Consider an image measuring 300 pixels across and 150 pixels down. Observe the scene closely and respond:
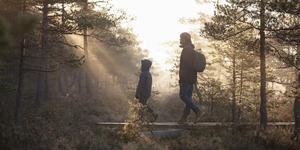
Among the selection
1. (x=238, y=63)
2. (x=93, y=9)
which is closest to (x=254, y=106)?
(x=238, y=63)

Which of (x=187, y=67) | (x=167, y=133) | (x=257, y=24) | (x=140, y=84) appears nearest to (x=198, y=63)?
(x=187, y=67)

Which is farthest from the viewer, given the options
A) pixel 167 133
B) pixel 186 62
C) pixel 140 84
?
pixel 140 84

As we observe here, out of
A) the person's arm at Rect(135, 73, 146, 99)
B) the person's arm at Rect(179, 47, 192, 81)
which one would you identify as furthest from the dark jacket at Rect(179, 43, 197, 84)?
the person's arm at Rect(135, 73, 146, 99)

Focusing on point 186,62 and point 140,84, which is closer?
point 186,62

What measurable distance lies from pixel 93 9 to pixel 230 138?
19.7m

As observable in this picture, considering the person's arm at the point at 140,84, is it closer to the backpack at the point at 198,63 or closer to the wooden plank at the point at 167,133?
the wooden plank at the point at 167,133

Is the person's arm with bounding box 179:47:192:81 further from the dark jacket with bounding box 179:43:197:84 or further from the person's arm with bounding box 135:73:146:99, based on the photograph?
the person's arm with bounding box 135:73:146:99

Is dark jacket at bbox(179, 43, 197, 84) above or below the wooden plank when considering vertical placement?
above

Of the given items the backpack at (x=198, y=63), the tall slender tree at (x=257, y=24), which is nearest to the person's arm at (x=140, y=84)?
the backpack at (x=198, y=63)

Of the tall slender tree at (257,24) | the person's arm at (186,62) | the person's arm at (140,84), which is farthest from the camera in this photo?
the person's arm at (140,84)

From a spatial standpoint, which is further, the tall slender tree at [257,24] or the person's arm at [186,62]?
the tall slender tree at [257,24]

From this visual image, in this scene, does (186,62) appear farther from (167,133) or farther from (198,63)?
(167,133)

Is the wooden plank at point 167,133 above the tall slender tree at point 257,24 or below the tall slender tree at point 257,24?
below

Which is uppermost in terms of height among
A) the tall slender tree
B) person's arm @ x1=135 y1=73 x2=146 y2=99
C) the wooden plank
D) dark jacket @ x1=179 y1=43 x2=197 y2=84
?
the tall slender tree
